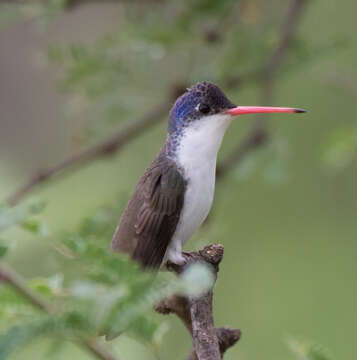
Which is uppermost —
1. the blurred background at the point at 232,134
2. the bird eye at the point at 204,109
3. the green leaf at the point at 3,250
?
the green leaf at the point at 3,250

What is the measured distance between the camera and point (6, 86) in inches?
313

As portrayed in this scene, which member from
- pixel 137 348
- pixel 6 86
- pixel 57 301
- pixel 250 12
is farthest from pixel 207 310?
pixel 6 86

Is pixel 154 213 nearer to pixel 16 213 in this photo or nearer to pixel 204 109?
pixel 204 109

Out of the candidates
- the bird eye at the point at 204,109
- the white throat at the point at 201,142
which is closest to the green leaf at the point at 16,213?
the white throat at the point at 201,142

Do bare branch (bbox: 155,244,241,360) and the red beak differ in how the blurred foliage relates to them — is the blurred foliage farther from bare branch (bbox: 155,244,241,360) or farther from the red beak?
the red beak

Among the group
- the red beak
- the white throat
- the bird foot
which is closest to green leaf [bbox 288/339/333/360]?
the bird foot

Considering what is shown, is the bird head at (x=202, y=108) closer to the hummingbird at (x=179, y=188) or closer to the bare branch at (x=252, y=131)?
the hummingbird at (x=179, y=188)

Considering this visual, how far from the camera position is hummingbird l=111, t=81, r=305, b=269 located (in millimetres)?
3094

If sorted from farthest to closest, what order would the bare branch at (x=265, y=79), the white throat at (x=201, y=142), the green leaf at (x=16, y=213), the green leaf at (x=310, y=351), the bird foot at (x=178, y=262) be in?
the bare branch at (x=265, y=79)
the white throat at (x=201, y=142)
the bird foot at (x=178, y=262)
the green leaf at (x=310, y=351)
the green leaf at (x=16, y=213)

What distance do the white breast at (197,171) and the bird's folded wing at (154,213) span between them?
4cm

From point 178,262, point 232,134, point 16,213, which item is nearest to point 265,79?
point 232,134

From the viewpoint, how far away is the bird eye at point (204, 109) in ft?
11.1

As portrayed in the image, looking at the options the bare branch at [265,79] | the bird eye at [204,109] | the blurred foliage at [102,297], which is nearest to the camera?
the blurred foliage at [102,297]

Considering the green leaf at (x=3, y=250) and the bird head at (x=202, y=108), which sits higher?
the green leaf at (x=3, y=250)
